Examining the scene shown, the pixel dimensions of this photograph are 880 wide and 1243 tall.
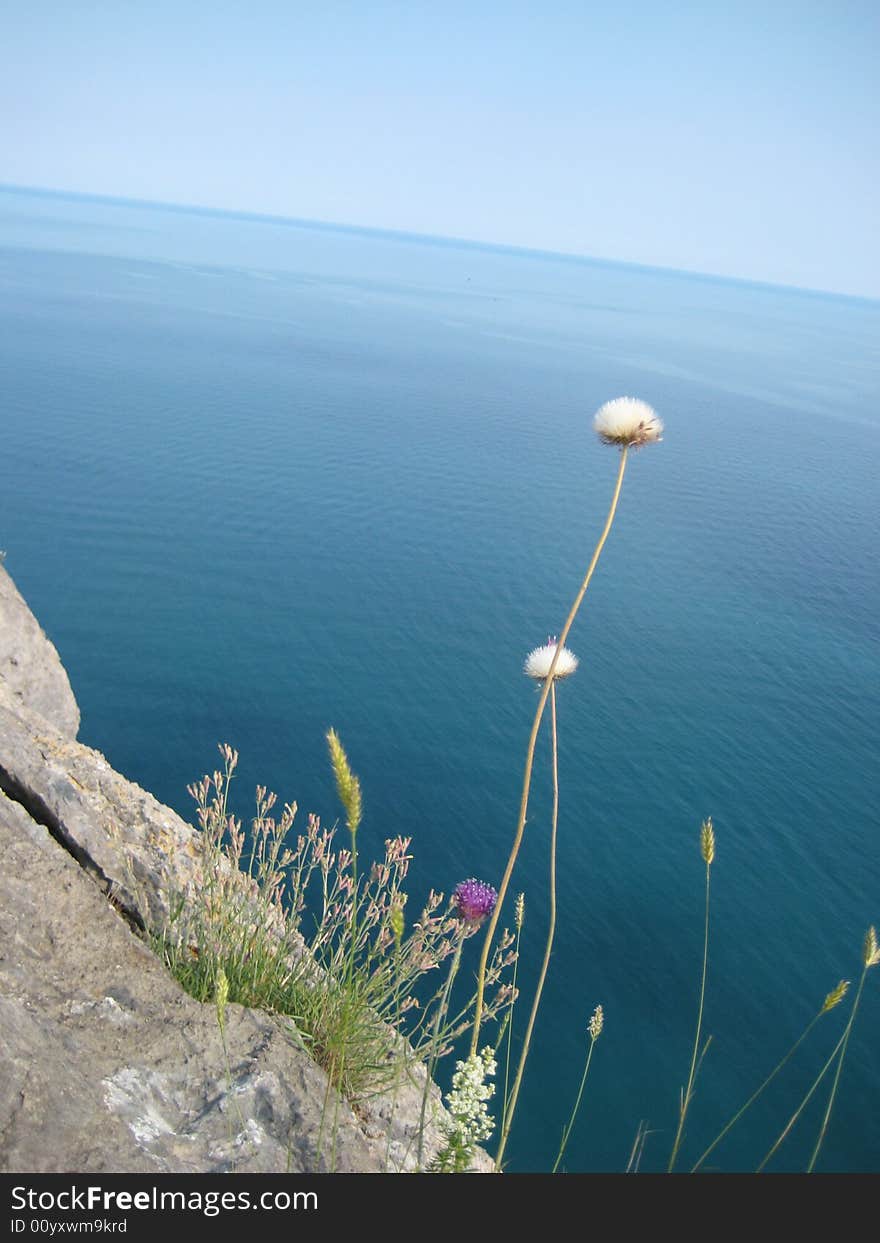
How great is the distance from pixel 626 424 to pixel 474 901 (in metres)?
2.78

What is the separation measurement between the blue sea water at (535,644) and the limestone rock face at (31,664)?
172 inches

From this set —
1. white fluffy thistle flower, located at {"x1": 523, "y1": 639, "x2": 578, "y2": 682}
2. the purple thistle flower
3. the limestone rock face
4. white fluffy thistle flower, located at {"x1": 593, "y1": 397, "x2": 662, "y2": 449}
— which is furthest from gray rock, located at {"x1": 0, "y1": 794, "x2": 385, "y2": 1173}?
the limestone rock face

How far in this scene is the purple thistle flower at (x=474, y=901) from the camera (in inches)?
190

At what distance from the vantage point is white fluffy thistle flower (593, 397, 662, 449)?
4.22 meters

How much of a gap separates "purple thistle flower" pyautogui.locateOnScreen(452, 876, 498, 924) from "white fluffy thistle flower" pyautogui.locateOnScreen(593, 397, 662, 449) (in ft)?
8.32

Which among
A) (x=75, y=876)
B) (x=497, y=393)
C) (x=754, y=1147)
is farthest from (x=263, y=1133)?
(x=497, y=393)

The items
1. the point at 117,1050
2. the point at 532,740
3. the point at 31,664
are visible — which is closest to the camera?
the point at 532,740

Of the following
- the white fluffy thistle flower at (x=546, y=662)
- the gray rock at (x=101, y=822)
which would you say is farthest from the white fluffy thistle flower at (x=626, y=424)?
the gray rock at (x=101, y=822)

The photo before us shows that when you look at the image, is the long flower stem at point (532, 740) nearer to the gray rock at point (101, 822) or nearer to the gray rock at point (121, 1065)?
the gray rock at point (121, 1065)

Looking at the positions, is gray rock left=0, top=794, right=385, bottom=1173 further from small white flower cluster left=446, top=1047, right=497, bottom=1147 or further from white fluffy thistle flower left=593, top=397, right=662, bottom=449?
white fluffy thistle flower left=593, top=397, right=662, bottom=449

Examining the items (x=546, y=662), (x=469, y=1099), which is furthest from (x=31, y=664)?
(x=469, y=1099)

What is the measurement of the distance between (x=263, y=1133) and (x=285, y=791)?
24.2m

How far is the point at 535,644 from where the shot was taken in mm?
39156

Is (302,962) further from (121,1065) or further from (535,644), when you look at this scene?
(535,644)
